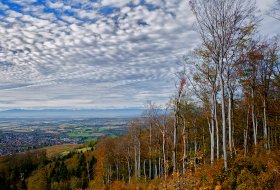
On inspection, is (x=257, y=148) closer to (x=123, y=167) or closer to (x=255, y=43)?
(x=255, y=43)

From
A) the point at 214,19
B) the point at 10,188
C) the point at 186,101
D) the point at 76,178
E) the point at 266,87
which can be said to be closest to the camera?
the point at 214,19

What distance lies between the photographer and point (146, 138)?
1727 inches

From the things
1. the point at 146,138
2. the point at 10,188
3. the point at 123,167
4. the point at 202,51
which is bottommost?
the point at 10,188

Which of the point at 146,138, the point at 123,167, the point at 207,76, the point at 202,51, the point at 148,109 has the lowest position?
the point at 123,167

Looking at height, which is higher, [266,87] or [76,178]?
[266,87]

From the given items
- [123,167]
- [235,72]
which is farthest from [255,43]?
[123,167]

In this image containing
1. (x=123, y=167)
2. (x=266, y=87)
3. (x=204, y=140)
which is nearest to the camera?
(x=266, y=87)

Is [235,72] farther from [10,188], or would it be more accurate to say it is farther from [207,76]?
[10,188]

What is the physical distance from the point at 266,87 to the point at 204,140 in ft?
52.6

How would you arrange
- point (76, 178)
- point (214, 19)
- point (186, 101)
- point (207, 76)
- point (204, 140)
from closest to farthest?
point (214, 19) < point (207, 76) < point (186, 101) < point (204, 140) < point (76, 178)

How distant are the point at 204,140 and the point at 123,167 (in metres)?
25.0

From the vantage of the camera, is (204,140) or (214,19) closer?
(214,19)

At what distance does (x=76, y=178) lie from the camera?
2549 inches

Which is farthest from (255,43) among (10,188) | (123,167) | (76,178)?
(10,188)
